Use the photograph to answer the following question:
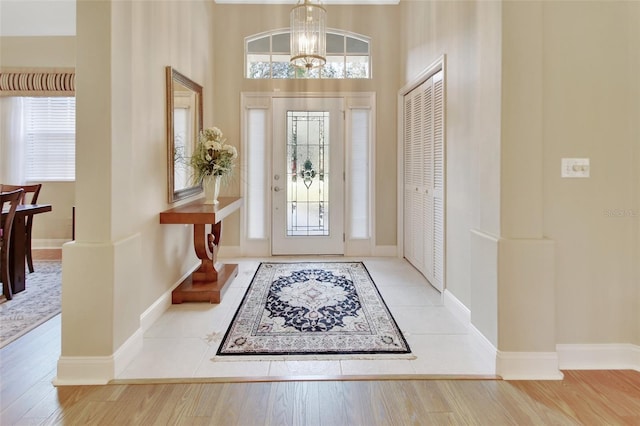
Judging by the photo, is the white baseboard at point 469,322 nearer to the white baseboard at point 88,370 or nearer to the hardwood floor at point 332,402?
the hardwood floor at point 332,402

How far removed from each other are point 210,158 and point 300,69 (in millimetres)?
2191

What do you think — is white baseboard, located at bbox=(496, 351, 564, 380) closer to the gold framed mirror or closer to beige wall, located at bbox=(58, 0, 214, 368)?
beige wall, located at bbox=(58, 0, 214, 368)

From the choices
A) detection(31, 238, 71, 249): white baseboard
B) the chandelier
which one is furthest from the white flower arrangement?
detection(31, 238, 71, 249): white baseboard

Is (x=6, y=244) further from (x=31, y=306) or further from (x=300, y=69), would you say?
(x=300, y=69)

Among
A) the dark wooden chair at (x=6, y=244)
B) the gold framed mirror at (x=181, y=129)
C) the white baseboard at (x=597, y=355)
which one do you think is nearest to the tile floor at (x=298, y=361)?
the white baseboard at (x=597, y=355)

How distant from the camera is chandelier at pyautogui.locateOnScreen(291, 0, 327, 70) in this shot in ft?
12.0

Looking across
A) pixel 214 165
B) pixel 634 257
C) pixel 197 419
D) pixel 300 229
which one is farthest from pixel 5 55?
pixel 634 257

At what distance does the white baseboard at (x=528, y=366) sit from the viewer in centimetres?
209

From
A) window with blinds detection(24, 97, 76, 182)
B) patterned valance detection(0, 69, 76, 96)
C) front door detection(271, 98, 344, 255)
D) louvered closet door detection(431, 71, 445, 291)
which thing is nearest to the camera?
louvered closet door detection(431, 71, 445, 291)

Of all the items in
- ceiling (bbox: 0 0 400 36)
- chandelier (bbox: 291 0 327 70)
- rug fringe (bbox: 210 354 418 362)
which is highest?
ceiling (bbox: 0 0 400 36)

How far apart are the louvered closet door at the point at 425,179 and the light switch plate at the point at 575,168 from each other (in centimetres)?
123

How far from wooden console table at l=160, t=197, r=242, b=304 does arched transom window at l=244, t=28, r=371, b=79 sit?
221cm

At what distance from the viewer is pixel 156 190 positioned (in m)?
2.98

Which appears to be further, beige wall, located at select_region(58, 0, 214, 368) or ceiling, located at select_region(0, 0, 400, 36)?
ceiling, located at select_region(0, 0, 400, 36)
